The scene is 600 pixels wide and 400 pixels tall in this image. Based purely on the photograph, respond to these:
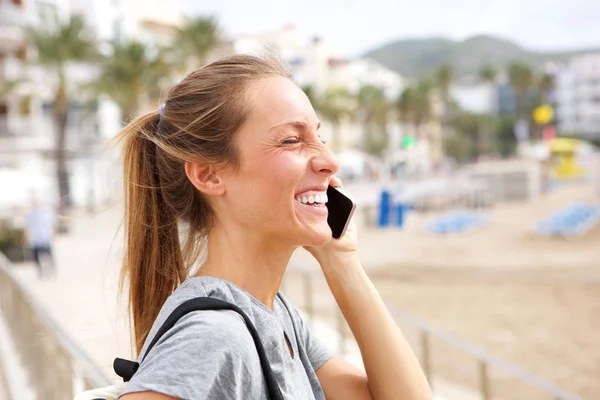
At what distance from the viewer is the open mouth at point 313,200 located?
118 cm

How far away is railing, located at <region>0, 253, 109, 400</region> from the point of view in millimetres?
2217

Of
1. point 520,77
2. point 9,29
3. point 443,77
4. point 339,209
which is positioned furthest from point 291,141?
point 520,77

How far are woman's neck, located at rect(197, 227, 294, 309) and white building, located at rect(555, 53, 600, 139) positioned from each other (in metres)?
124

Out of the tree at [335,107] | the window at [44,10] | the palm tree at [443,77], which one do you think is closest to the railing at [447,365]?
the window at [44,10]

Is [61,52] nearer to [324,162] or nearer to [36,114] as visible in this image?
[36,114]

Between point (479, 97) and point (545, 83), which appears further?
point (479, 97)

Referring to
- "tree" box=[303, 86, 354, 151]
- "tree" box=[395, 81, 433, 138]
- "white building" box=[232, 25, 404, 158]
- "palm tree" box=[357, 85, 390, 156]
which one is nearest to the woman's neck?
"tree" box=[303, 86, 354, 151]

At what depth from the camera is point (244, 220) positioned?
46.4 inches

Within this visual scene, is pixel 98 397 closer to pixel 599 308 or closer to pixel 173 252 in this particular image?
pixel 173 252

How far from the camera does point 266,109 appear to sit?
119 cm

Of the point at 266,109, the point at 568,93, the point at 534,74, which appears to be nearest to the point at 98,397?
the point at 266,109

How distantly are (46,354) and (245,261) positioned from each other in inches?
93.8

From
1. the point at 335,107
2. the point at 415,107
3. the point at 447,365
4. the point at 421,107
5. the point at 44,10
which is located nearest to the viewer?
the point at 447,365

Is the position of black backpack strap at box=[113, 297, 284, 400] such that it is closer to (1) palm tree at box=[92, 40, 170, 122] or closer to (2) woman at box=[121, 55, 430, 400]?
(2) woman at box=[121, 55, 430, 400]
